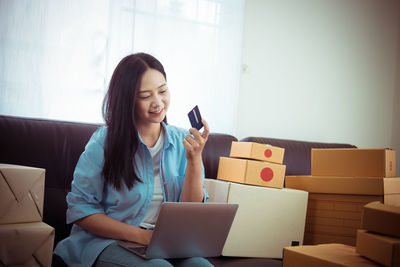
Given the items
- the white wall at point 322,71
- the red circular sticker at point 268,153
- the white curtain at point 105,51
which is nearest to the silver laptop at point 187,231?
the red circular sticker at point 268,153

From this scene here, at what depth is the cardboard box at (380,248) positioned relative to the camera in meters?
0.96

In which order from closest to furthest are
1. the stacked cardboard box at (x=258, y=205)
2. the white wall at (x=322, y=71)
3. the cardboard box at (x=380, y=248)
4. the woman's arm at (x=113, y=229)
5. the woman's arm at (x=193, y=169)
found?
the cardboard box at (x=380, y=248) → the woman's arm at (x=113, y=229) → the woman's arm at (x=193, y=169) → the stacked cardboard box at (x=258, y=205) → the white wall at (x=322, y=71)

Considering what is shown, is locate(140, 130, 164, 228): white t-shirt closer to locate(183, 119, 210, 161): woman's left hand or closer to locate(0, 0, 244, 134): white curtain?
locate(183, 119, 210, 161): woman's left hand

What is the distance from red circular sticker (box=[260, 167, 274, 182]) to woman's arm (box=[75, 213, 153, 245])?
72 cm

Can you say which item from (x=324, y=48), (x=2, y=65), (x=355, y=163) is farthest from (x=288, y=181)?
(x=2, y=65)

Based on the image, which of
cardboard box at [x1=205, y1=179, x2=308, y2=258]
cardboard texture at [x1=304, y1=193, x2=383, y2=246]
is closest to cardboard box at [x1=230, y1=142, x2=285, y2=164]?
cardboard box at [x1=205, y1=179, x2=308, y2=258]

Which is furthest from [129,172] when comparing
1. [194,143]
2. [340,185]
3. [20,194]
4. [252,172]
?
[340,185]

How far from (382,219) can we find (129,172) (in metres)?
0.80

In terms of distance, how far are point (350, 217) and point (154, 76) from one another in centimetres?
114

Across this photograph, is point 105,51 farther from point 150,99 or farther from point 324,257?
point 324,257

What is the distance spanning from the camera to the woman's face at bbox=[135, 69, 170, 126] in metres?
1.44

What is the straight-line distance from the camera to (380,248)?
1004 millimetres

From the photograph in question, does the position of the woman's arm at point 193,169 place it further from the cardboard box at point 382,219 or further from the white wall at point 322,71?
the white wall at point 322,71

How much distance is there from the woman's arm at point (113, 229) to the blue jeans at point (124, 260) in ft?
0.13
